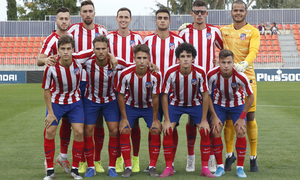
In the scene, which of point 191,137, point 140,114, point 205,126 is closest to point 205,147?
point 205,126

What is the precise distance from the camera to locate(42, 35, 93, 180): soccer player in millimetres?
5684

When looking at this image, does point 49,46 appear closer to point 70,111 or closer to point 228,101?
point 70,111

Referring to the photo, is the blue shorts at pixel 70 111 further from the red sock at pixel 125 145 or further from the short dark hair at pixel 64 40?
the short dark hair at pixel 64 40

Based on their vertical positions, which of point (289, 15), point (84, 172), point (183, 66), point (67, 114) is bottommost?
point (84, 172)

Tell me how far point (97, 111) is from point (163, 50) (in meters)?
1.21

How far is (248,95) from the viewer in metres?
5.84

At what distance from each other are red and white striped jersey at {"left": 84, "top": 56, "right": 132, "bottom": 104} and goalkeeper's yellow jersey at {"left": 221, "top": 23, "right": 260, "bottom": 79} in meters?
1.55

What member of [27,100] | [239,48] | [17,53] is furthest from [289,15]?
[239,48]

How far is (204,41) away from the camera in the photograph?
6.38 meters

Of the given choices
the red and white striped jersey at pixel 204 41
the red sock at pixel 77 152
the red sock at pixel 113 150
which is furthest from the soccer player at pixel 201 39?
the red sock at pixel 77 152

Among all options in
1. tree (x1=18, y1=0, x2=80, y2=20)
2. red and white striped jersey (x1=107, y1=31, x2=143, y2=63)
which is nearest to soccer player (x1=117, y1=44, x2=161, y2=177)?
red and white striped jersey (x1=107, y1=31, x2=143, y2=63)

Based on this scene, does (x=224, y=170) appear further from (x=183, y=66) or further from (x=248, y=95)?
(x=183, y=66)

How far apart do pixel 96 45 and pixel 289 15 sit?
30.9 metres

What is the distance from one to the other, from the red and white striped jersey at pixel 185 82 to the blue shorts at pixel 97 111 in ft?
2.33
